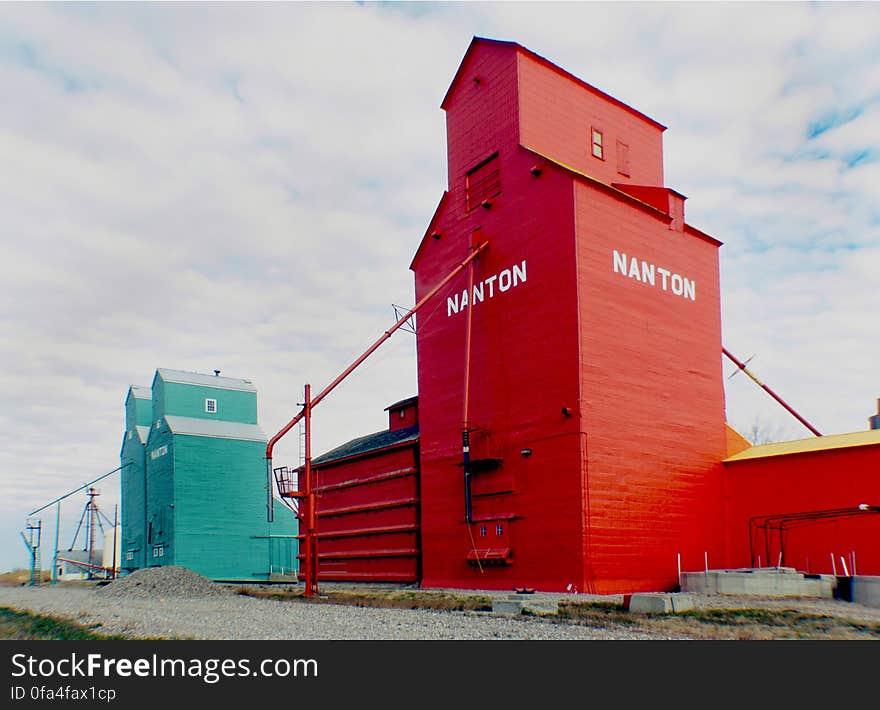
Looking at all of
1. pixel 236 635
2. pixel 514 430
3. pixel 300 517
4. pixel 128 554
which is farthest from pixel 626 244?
pixel 128 554

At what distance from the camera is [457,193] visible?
1094 inches

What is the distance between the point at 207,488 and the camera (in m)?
43.6

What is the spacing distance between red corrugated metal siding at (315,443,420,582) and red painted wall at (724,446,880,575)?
10185 millimetres

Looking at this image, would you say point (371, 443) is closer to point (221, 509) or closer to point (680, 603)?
point (221, 509)

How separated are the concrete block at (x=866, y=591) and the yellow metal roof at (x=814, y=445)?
165 inches

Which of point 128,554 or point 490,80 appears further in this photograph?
point 128,554

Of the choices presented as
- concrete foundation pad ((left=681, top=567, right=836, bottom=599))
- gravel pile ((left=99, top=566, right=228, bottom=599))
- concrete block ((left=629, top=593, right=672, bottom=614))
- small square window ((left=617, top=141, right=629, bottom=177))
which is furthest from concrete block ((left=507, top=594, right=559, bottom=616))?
small square window ((left=617, top=141, right=629, bottom=177))

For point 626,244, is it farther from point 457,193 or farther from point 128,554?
point 128,554

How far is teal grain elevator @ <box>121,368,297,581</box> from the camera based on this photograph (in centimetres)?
4278

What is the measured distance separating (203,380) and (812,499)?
1325 inches

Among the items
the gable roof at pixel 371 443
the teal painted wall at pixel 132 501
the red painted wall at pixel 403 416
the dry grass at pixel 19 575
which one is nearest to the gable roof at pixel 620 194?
the gable roof at pixel 371 443

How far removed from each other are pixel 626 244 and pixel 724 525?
9093 mm

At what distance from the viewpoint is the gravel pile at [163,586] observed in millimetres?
25047

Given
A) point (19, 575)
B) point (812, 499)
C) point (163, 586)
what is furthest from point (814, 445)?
point (19, 575)
